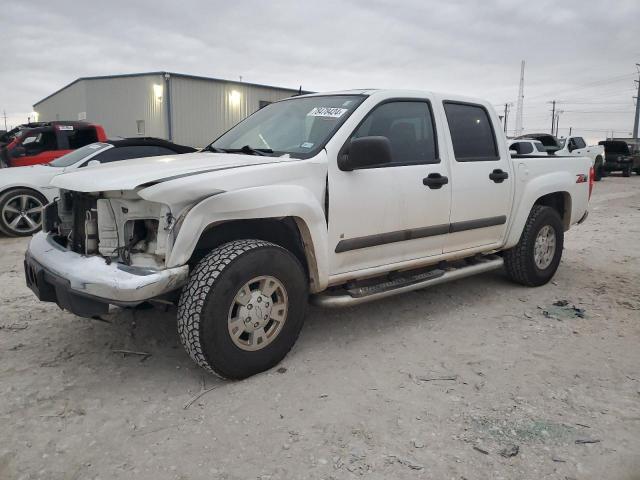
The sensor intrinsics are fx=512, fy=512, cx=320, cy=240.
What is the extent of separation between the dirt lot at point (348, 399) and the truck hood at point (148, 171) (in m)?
1.17

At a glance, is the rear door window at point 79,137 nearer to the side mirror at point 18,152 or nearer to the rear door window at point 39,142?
the rear door window at point 39,142

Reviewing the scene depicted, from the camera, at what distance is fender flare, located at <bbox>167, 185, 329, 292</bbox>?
2746 millimetres

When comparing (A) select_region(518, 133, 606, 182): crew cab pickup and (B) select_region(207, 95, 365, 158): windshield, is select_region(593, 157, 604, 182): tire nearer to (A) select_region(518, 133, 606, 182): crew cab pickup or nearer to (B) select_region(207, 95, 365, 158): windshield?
(A) select_region(518, 133, 606, 182): crew cab pickup

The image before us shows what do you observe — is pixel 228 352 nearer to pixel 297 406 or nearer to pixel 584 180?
pixel 297 406

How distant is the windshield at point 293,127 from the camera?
348 cm

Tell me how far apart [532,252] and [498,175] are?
3.26 ft

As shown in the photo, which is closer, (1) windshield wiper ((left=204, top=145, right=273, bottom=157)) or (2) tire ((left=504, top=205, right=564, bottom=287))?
(1) windshield wiper ((left=204, top=145, right=273, bottom=157))

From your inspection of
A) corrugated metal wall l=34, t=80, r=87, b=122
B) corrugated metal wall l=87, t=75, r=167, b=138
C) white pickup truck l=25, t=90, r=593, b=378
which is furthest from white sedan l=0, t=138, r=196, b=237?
corrugated metal wall l=34, t=80, r=87, b=122

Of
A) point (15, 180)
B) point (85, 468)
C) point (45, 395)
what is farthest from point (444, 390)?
point (15, 180)

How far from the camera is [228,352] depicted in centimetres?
291

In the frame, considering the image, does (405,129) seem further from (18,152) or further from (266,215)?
(18,152)

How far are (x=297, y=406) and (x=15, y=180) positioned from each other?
6.54m

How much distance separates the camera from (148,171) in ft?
9.62

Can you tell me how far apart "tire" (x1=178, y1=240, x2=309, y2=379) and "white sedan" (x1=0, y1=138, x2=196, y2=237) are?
473 centimetres
